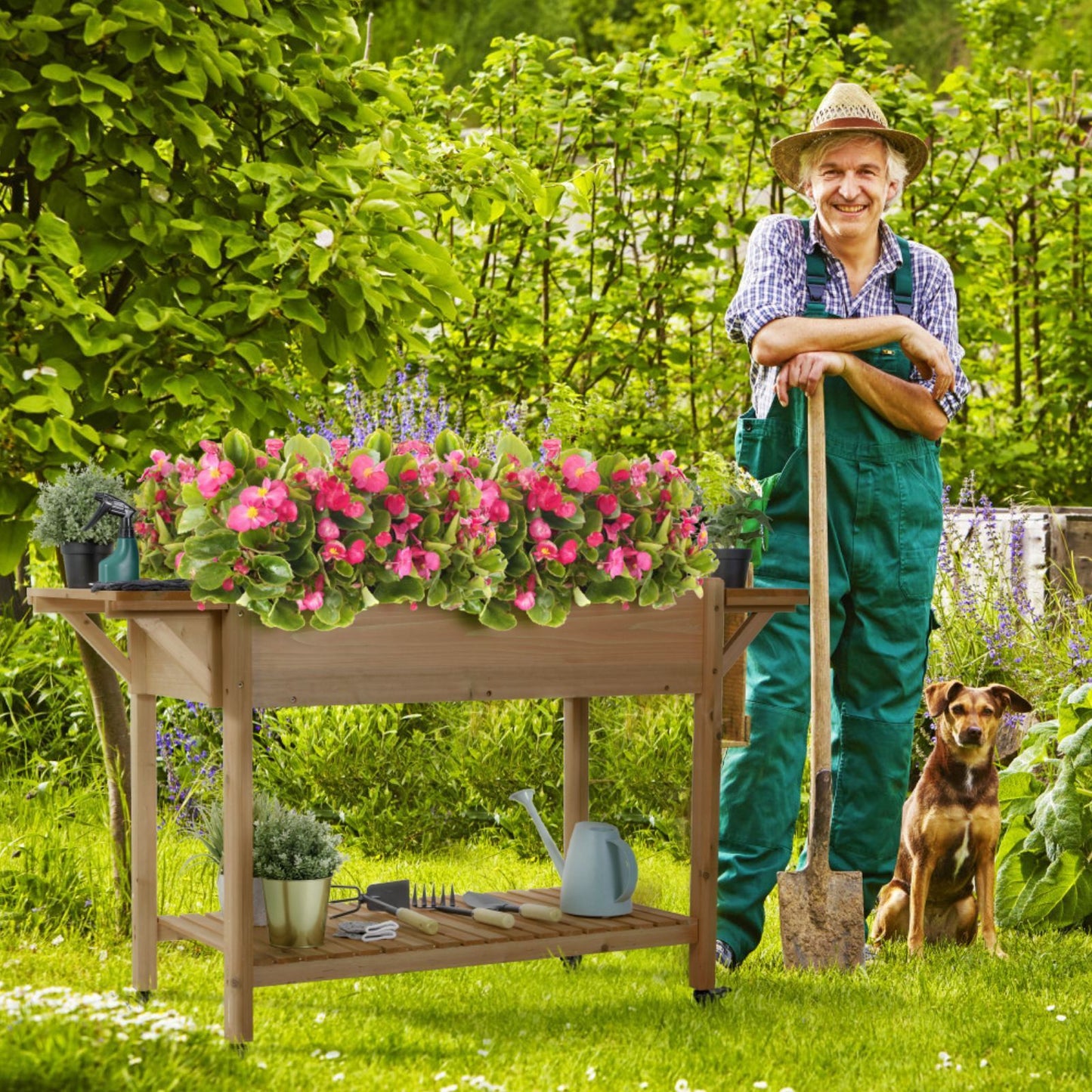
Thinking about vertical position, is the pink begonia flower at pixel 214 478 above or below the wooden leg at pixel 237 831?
above

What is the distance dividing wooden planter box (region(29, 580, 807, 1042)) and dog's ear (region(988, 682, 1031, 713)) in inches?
28.7

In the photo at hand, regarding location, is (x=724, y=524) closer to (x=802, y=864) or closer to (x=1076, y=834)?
(x=802, y=864)

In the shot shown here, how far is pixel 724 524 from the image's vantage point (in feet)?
11.7

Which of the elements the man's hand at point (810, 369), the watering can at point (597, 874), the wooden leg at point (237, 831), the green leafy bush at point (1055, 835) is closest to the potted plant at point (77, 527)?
the wooden leg at point (237, 831)

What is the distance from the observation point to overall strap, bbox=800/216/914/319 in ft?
12.3

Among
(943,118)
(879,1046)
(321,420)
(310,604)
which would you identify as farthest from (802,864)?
(943,118)

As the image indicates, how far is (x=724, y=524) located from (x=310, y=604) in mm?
1151

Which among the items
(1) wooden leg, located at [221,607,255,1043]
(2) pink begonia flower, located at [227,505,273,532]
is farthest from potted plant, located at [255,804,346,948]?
(2) pink begonia flower, located at [227,505,273,532]

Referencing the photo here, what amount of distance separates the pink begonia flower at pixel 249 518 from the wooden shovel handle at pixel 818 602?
1373 mm

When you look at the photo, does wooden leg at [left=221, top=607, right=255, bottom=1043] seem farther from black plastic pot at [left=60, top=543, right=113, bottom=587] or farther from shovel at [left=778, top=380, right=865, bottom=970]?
shovel at [left=778, top=380, right=865, bottom=970]

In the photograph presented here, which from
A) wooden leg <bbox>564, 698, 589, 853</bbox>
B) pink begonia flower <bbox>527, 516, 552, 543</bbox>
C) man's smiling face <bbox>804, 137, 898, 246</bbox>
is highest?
man's smiling face <bbox>804, 137, 898, 246</bbox>

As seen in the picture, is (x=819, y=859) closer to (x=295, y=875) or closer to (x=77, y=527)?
(x=295, y=875)

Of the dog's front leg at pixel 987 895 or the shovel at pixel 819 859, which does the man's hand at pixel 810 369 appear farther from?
the dog's front leg at pixel 987 895

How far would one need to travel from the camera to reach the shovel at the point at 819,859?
3576 mm
